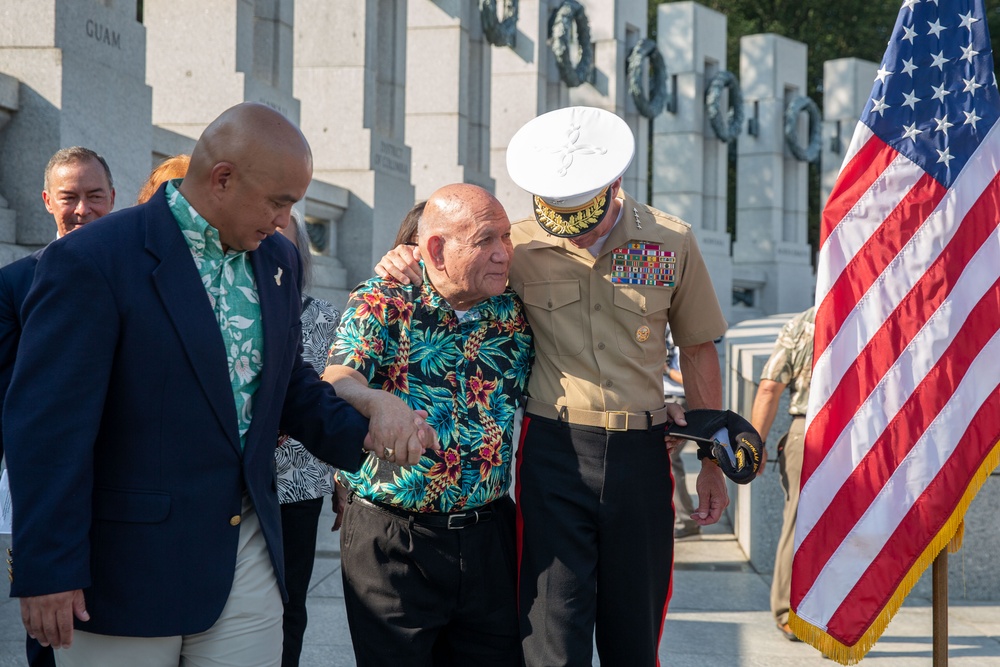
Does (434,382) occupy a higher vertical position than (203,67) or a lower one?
lower

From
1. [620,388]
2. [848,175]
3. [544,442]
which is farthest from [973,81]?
[544,442]

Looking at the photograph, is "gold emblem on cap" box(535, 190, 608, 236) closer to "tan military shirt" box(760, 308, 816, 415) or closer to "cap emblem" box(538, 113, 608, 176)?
"cap emblem" box(538, 113, 608, 176)

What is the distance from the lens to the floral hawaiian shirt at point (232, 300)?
261cm

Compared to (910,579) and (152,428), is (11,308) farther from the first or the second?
(910,579)

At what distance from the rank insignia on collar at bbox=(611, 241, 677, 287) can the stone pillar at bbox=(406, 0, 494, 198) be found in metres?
12.7

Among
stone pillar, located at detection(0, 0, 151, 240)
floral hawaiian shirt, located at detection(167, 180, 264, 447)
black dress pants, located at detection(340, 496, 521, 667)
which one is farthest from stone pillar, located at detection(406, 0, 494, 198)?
floral hawaiian shirt, located at detection(167, 180, 264, 447)

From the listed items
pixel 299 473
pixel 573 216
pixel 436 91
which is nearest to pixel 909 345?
pixel 573 216

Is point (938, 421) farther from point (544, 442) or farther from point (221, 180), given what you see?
point (221, 180)

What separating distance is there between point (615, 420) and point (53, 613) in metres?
1.73

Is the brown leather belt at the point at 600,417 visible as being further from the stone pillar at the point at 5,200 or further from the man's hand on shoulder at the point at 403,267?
the stone pillar at the point at 5,200

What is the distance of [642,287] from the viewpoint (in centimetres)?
359

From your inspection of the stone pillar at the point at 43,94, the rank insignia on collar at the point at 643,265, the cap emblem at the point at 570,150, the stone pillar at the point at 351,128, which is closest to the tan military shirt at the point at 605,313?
the rank insignia on collar at the point at 643,265

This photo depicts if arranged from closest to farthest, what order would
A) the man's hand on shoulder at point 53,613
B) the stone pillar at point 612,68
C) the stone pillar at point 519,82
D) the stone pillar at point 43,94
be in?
1. the man's hand on shoulder at point 53,613
2. the stone pillar at point 43,94
3. the stone pillar at point 519,82
4. the stone pillar at point 612,68

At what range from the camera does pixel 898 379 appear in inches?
158
